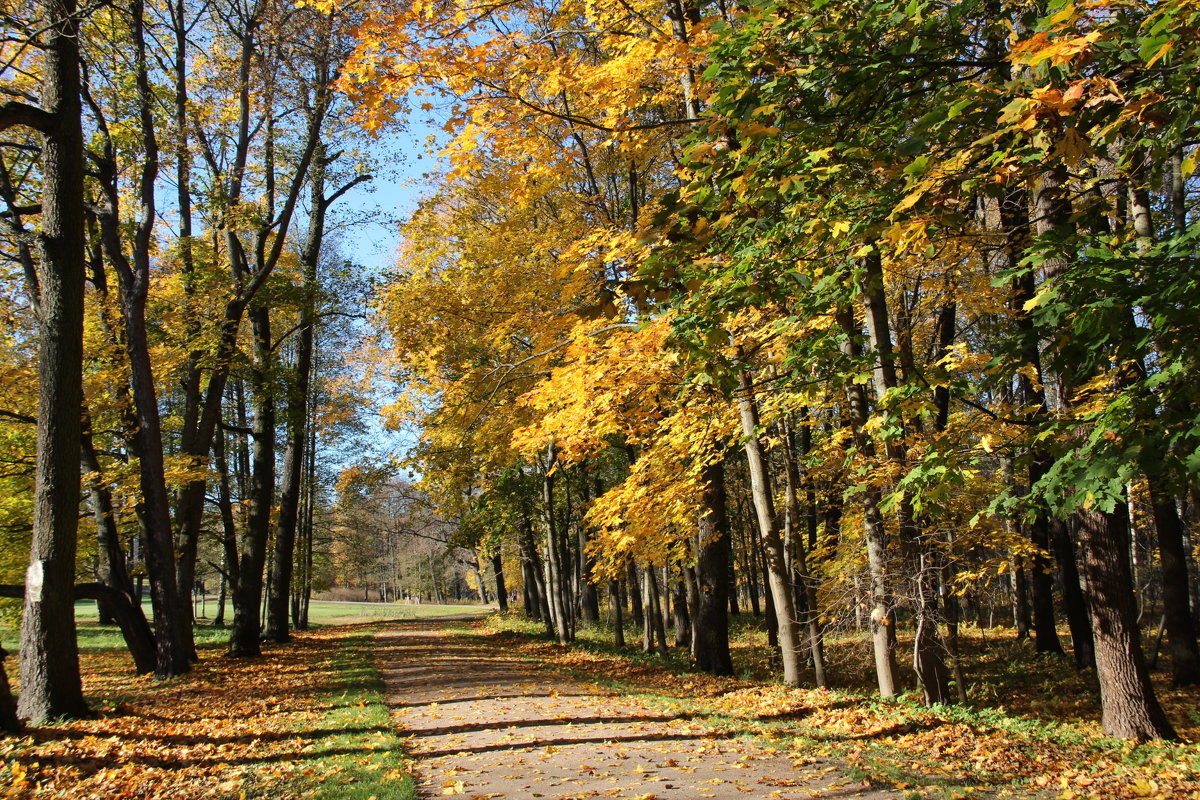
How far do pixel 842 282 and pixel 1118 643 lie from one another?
563 cm

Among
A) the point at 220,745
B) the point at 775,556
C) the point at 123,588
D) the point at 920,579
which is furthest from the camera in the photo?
the point at 123,588

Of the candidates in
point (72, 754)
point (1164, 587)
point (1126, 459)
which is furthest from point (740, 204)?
point (1164, 587)

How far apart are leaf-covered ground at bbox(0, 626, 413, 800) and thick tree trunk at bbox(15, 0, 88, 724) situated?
1.99 ft

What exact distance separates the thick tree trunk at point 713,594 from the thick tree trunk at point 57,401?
29.7 feet

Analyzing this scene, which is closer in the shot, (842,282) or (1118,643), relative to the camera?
(842,282)

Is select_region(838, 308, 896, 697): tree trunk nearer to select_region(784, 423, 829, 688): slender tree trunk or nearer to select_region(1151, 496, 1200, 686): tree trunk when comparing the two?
select_region(784, 423, 829, 688): slender tree trunk

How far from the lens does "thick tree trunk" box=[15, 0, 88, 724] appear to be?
25.7ft

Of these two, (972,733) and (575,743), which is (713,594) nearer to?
(972,733)

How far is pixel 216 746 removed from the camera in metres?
7.29

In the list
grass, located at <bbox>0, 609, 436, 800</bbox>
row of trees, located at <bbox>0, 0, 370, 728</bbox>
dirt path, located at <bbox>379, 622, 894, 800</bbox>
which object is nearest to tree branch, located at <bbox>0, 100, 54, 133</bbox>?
row of trees, located at <bbox>0, 0, 370, 728</bbox>

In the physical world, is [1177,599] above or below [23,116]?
below

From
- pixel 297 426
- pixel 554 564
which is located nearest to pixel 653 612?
pixel 554 564

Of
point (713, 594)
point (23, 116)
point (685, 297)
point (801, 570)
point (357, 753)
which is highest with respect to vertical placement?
point (23, 116)

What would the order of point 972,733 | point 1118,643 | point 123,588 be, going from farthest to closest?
point 123,588
point 972,733
point 1118,643
